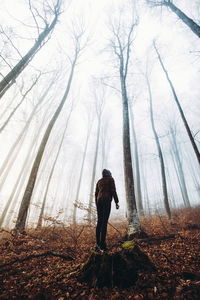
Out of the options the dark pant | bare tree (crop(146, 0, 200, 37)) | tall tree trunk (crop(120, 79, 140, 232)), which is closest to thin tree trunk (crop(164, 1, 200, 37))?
bare tree (crop(146, 0, 200, 37))

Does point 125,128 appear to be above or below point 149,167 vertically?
below

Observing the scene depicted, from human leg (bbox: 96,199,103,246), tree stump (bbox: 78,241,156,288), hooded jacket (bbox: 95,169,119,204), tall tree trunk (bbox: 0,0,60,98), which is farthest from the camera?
tall tree trunk (bbox: 0,0,60,98)

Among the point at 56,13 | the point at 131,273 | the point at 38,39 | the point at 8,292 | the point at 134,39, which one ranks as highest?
the point at 134,39

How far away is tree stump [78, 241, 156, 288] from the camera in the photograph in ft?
7.73

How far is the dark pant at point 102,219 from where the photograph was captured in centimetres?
356

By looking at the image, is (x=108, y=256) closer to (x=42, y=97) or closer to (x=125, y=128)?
(x=125, y=128)

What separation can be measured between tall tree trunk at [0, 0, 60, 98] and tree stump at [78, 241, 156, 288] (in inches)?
254

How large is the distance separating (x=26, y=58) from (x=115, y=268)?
28.4ft

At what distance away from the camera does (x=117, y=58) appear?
11.0 m

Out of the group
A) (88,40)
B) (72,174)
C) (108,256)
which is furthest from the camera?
(72,174)

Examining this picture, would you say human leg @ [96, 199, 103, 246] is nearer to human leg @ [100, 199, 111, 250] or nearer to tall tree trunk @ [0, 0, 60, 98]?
human leg @ [100, 199, 111, 250]

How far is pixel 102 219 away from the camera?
12.2 feet

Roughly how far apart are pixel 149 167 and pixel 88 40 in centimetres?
4426

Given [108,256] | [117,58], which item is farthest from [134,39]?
[108,256]
